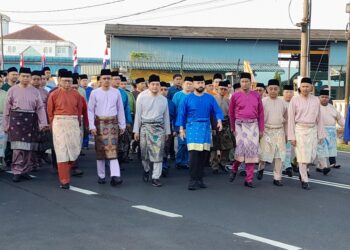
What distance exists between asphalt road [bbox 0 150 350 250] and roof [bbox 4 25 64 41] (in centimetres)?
8079

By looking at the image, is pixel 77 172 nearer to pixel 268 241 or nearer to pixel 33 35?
pixel 268 241

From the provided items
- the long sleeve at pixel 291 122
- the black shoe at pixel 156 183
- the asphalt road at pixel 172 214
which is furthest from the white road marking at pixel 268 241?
the long sleeve at pixel 291 122

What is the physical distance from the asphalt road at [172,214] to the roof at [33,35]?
8079 centimetres

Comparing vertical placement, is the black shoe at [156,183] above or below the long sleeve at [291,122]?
below

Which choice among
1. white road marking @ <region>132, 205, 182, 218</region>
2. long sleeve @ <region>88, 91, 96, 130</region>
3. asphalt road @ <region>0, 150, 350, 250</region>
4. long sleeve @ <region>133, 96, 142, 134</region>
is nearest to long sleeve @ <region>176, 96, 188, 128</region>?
long sleeve @ <region>133, 96, 142, 134</region>

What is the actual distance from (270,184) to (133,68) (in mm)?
30448

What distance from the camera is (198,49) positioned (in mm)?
40875

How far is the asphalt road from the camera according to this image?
5.80 m

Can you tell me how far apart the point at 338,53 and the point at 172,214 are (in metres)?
35.9

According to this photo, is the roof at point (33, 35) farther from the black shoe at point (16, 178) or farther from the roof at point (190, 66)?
the black shoe at point (16, 178)

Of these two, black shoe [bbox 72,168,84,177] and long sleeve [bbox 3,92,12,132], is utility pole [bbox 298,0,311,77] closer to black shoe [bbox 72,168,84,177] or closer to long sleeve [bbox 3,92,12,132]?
black shoe [bbox 72,168,84,177]

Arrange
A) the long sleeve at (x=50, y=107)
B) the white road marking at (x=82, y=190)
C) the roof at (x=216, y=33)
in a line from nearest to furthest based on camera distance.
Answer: the white road marking at (x=82, y=190), the long sleeve at (x=50, y=107), the roof at (x=216, y=33)

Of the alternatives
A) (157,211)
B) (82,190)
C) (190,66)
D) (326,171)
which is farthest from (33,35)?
(157,211)

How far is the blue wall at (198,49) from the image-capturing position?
40594 millimetres
